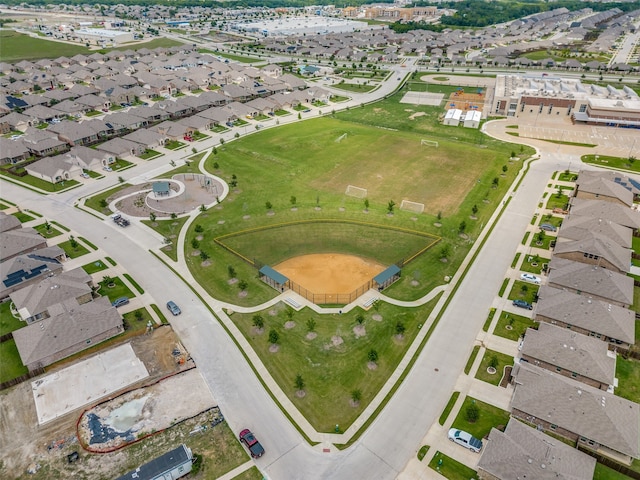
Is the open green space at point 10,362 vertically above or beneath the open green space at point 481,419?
beneath

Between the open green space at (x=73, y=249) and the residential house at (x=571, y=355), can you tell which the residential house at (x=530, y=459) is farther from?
the open green space at (x=73, y=249)

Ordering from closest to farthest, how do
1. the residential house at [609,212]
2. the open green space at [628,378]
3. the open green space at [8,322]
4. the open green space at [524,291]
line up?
the open green space at [628,378] → the open green space at [8,322] → the open green space at [524,291] → the residential house at [609,212]

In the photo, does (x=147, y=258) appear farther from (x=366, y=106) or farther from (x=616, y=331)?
(x=366, y=106)

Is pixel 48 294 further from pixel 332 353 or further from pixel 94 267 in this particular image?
pixel 332 353

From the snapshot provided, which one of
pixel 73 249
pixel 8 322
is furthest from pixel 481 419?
pixel 73 249

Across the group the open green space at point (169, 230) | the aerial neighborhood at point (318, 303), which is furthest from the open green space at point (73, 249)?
the open green space at point (169, 230)

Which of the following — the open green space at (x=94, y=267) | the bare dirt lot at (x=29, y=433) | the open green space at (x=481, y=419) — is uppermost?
the open green space at (x=94, y=267)
